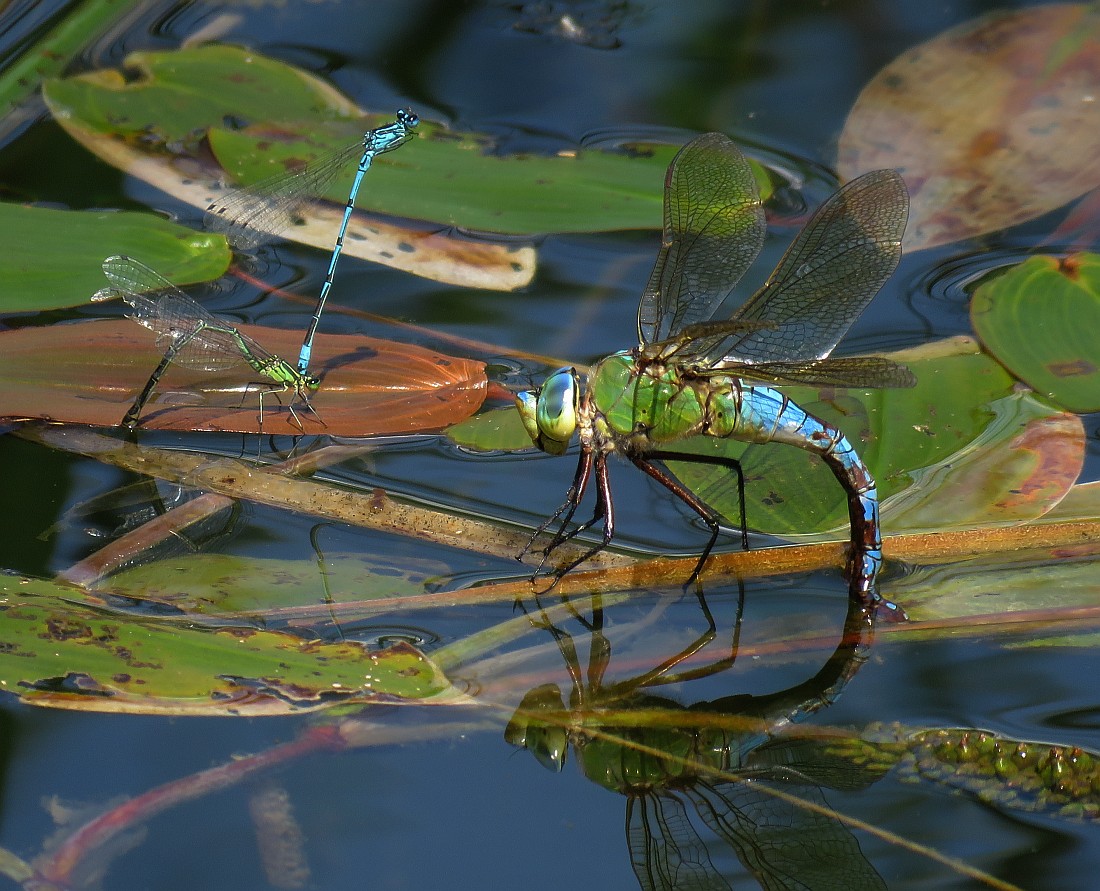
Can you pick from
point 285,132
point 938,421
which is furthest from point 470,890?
point 285,132

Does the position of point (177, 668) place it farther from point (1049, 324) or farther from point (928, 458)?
point (1049, 324)

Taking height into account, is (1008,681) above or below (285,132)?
below

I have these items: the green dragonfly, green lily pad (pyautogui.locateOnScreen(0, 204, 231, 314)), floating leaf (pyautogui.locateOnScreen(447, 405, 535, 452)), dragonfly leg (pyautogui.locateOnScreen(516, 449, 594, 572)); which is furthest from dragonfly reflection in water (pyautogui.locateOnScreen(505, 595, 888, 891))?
green lily pad (pyautogui.locateOnScreen(0, 204, 231, 314))

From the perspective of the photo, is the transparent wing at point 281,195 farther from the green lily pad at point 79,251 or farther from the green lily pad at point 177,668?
the green lily pad at point 177,668

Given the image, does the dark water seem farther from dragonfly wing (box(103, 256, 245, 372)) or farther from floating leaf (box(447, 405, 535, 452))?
dragonfly wing (box(103, 256, 245, 372))

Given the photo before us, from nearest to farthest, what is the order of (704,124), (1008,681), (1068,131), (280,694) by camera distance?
(280,694) < (1008,681) < (1068,131) < (704,124)

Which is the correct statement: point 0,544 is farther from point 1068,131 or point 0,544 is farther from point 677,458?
point 1068,131

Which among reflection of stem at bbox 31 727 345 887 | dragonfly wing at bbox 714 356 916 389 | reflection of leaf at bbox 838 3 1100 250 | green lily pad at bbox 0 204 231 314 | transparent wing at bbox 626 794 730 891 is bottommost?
transparent wing at bbox 626 794 730 891
